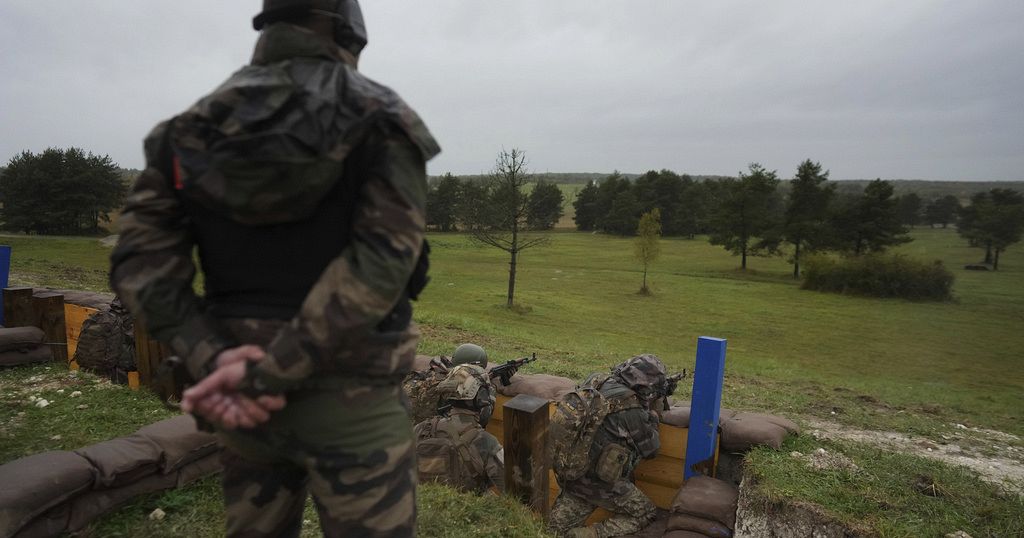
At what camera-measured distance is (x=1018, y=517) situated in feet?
12.4

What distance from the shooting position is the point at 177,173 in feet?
4.44

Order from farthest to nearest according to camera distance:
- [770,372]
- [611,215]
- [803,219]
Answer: [611,215] < [803,219] < [770,372]

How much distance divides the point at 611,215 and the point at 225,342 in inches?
2334

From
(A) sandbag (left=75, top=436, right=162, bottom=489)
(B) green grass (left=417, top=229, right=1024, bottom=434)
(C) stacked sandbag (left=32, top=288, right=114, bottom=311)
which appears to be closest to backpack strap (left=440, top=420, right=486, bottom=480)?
(A) sandbag (left=75, top=436, right=162, bottom=489)

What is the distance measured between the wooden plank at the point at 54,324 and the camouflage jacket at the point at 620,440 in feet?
18.3

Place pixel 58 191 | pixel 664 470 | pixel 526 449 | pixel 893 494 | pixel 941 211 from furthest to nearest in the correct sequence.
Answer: pixel 941 211
pixel 58 191
pixel 664 470
pixel 893 494
pixel 526 449

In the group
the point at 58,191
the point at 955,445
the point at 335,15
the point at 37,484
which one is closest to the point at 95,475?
the point at 37,484

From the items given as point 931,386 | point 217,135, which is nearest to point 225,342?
point 217,135

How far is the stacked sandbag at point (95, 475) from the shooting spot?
8.54 feet

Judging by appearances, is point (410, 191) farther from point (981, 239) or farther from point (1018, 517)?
point (981, 239)

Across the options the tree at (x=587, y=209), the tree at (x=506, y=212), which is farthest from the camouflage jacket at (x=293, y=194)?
the tree at (x=587, y=209)

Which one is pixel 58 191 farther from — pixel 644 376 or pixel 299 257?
pixel 299 257

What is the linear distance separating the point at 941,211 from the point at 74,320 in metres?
69.8

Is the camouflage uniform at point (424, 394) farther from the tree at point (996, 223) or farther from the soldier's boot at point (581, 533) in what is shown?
the tree at point (996, 223)
